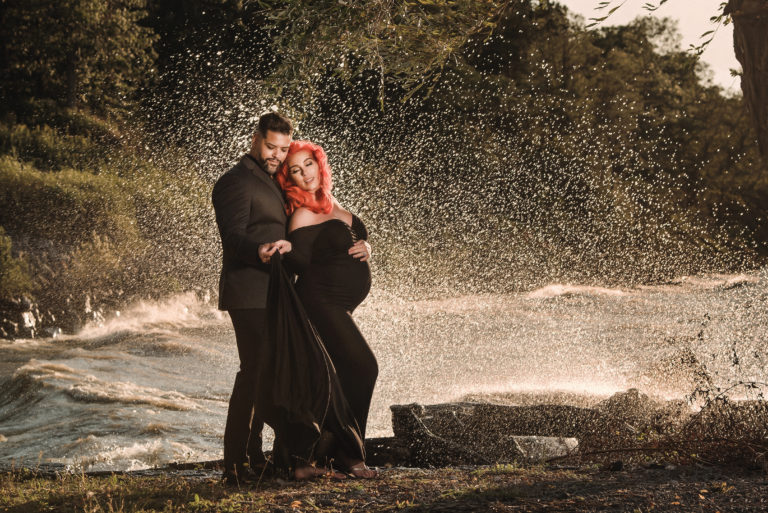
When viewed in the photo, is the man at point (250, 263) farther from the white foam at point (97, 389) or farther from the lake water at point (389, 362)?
the white foam at point (97, 389)

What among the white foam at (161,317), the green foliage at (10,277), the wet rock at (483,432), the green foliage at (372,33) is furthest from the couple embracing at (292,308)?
the green foliage at (10,277)

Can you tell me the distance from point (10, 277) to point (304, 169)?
69.0ft

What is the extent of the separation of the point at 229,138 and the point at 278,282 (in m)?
38.6

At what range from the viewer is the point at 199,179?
38469 millimetres

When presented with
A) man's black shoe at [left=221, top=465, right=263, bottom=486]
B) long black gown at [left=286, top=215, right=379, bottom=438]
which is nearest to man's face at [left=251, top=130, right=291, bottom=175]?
long black gown at [left=286, top=215, right=379, bottom=438]

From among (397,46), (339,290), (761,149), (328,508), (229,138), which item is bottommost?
(328,508)

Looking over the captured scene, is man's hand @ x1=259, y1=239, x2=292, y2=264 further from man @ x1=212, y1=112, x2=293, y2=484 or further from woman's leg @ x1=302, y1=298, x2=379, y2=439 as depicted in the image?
woman's leg @ x1=302, y1=298, x2=379, y2=439

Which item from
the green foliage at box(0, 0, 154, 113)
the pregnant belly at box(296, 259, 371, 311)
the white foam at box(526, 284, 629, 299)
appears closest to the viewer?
the pregnant belly at box(296, 259, 371, 311)

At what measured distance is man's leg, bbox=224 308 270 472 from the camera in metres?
6.67

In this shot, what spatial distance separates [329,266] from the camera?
7.18 metres

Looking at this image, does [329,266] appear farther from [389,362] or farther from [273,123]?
[389,362]

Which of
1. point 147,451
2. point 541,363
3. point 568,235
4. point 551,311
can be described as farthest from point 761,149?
point 568,235

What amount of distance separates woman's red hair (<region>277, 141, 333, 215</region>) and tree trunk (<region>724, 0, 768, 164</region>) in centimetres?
422

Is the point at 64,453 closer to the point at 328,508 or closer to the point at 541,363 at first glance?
the point at 328,508
